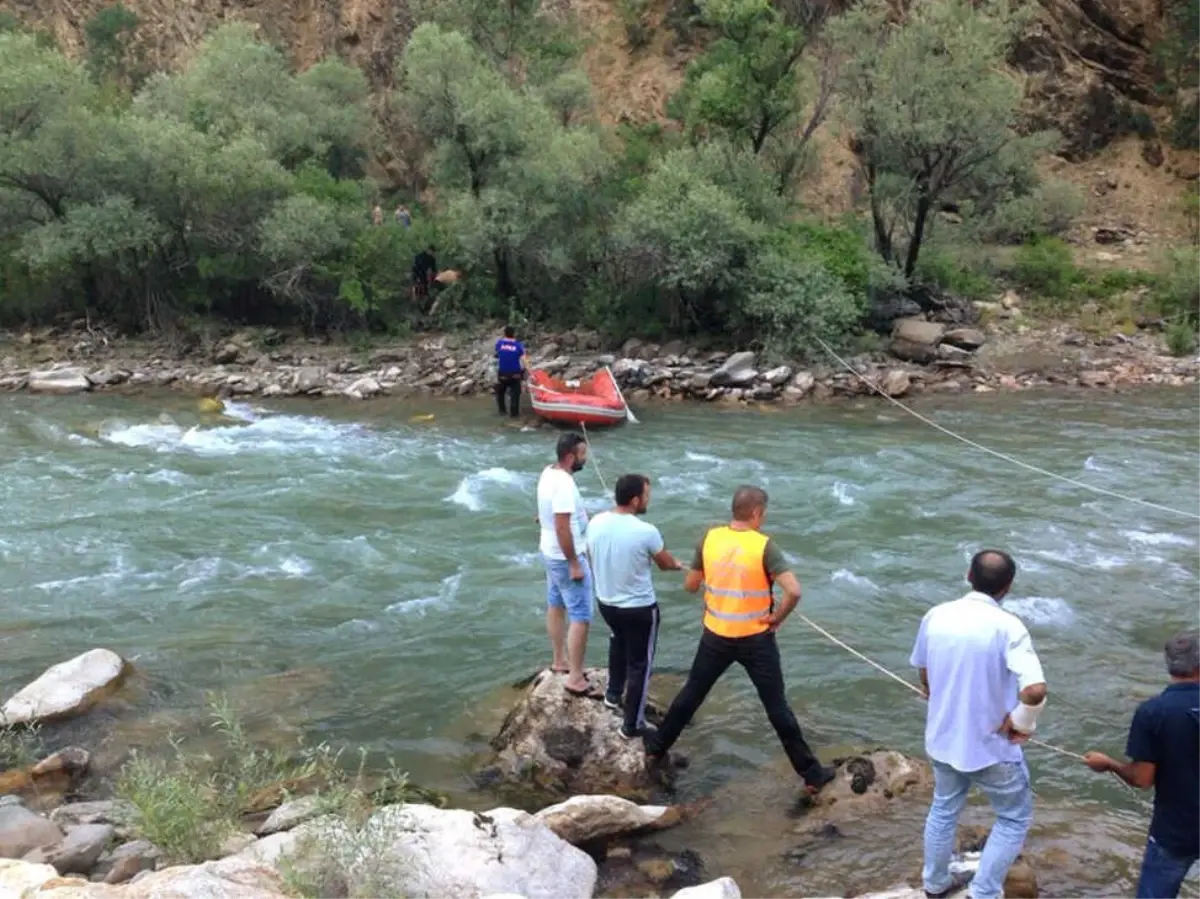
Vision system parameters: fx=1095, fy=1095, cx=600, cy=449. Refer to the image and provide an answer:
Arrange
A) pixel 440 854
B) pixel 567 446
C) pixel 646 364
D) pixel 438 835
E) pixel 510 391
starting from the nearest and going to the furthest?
pixel 440 854 < pixel 438 835 < pixel 567 446 < pixel 510 391 < pixel 646 364

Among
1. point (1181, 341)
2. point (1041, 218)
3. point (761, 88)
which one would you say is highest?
point (761, 88)

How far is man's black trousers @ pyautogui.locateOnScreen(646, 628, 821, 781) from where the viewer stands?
6020 mm

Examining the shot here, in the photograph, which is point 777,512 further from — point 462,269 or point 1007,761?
point 462,269

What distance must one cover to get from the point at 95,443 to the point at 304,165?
1018cm

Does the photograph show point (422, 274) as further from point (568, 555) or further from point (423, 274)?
point (568, 555)

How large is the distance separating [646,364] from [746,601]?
49.6 feet

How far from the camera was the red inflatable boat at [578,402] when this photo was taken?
17.5 meters

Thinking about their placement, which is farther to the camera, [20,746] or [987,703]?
[20,746]

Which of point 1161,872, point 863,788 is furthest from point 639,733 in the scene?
point 1161,872

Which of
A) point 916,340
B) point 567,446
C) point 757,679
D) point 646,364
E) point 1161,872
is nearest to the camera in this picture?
point 1161,872

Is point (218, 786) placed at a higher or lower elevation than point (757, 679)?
lower

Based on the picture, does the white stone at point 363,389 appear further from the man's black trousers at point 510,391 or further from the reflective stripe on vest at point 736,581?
the reflective stripe on vest at point 736,581

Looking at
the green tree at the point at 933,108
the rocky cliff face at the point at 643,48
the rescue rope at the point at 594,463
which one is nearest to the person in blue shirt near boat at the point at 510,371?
the rescue rope at the point at 594,463

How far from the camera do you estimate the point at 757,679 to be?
6094 millimetres
